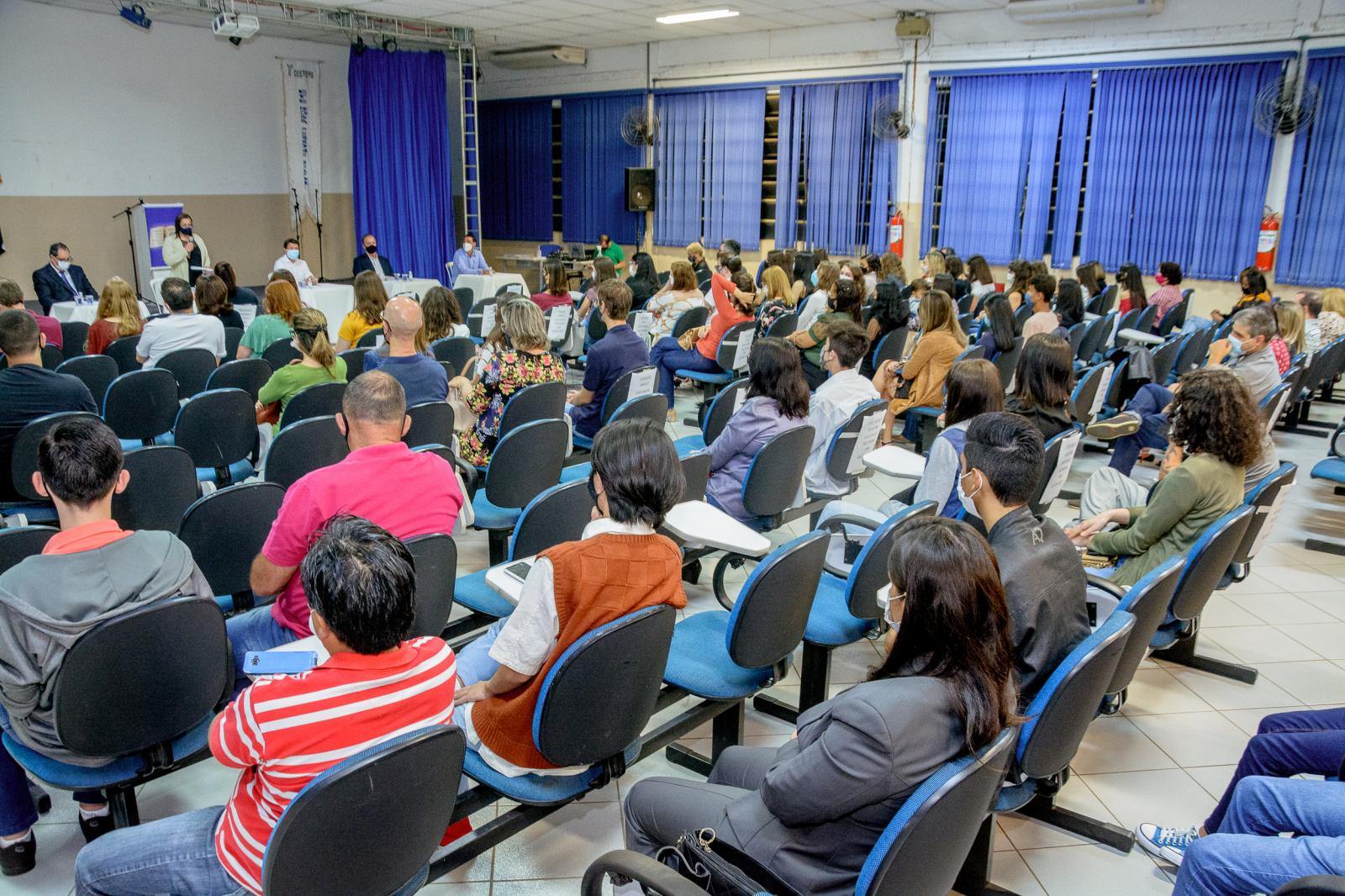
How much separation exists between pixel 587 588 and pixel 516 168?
14889 mm

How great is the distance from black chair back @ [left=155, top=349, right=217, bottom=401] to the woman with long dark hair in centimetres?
319

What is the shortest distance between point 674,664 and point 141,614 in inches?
51.5

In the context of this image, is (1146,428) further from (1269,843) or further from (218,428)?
(218,428)

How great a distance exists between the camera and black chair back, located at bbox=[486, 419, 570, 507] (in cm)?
370

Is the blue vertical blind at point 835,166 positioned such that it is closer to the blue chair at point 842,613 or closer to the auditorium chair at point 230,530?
the blue chair at point 842,613

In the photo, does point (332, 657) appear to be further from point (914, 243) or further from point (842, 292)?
point (914, 243)

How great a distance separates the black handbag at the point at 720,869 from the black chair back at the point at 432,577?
105 cm

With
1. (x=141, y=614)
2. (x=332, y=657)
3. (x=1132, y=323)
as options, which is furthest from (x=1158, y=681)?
(x=1132, y=323)

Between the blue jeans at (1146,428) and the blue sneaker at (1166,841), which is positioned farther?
the blue jeans at (1146,428)

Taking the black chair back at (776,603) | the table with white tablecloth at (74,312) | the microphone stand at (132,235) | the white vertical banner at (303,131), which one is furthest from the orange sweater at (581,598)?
the white vertical banner at (303,131)

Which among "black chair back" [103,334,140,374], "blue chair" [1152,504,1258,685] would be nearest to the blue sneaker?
"blue chair" [1152,504,1258,685]

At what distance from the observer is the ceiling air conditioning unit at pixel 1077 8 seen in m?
→ 9.38

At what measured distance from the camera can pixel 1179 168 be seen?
32.7 ft

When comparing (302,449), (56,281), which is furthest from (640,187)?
(302,449)
